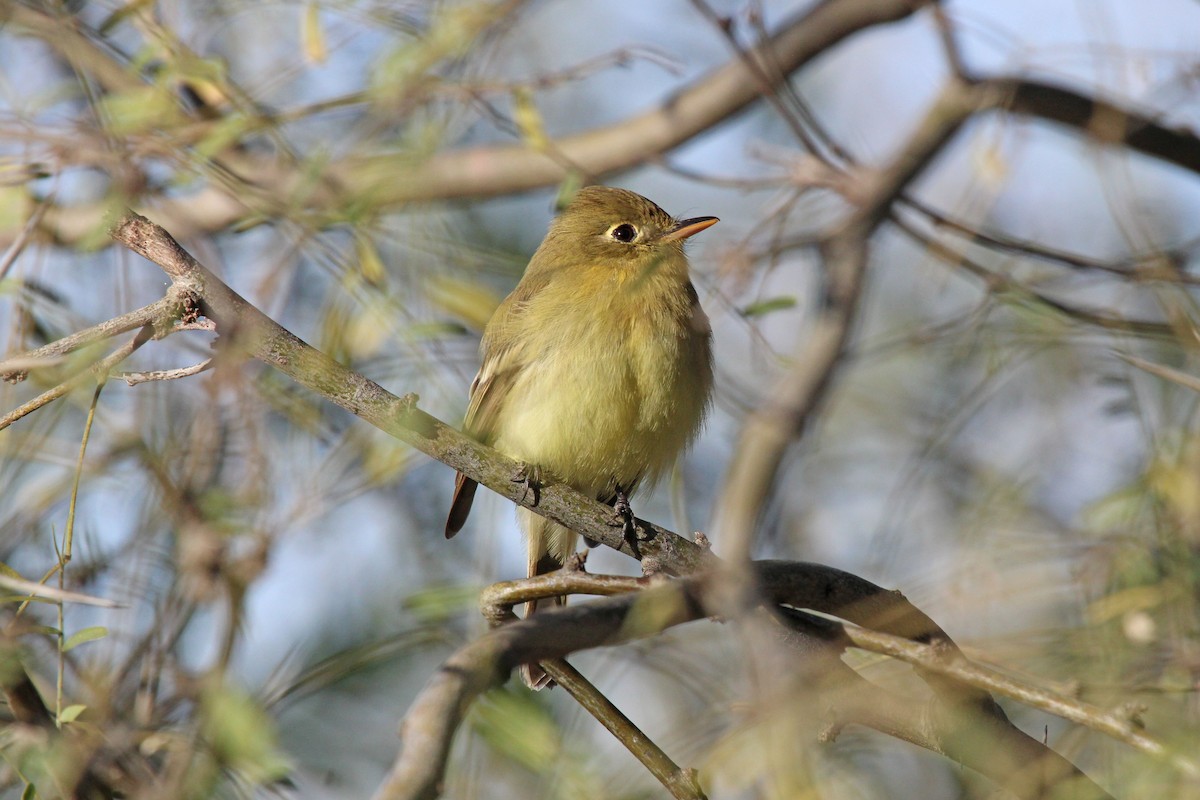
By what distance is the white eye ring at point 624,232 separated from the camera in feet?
18.0

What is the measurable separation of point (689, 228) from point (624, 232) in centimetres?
37

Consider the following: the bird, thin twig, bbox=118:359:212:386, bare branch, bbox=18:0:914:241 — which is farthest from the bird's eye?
thin twig, bbox=118:359:212:386

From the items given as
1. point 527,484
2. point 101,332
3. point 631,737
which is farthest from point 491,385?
point 631,737

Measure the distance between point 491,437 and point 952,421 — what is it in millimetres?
1789

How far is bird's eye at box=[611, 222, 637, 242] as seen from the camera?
5.47 m

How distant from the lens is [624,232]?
5.50 m

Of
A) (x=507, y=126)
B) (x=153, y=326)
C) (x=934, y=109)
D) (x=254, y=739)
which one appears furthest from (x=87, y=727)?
(x=934, y=109)

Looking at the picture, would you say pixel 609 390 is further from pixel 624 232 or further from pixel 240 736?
pixel 240 736

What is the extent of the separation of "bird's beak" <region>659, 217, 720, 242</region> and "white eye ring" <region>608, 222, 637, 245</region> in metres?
0.13

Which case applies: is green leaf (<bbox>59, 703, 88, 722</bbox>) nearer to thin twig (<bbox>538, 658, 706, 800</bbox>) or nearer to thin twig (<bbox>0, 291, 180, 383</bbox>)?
thin twig (<bbox>0, 291, 180, 383</bbox>)

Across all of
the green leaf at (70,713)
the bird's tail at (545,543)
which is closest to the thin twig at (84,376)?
the green leaf at (70,713)

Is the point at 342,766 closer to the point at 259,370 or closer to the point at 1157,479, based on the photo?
the point at 259,370

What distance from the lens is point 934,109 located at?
5.22 meters

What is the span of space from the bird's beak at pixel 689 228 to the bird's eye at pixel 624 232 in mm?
127
